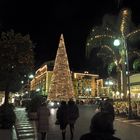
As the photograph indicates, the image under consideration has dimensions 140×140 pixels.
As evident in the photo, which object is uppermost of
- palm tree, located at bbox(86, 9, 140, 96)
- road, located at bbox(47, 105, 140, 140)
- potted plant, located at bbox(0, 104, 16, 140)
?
palm tree, located at bbox(86, 9, 140, 96)

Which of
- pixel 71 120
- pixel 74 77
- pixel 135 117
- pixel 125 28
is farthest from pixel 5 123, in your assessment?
pixel 74 77

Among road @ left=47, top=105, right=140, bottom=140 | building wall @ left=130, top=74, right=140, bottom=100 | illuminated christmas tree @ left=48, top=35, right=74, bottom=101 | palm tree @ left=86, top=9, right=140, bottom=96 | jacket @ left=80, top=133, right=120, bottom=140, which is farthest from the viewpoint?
illuminated christmas tree @ left=48, top=35, right=74, bottom=101

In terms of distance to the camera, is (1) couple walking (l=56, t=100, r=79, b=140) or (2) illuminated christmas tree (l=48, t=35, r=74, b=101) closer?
(1) couple walking (l=56, t=100, r=79, b=140)

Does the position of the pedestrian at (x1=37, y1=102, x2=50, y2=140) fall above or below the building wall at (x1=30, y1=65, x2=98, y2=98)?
below

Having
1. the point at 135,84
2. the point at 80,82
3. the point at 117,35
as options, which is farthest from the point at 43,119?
the point at 80,82

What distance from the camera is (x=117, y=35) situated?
124 feet

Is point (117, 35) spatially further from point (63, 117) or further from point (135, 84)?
point (63, 117)

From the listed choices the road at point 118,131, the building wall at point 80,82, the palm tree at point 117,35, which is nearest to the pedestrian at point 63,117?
the road at point 118,131

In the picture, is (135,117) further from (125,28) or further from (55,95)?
(55,95)

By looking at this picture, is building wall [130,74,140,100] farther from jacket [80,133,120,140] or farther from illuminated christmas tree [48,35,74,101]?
jacket [80,133,120,140]

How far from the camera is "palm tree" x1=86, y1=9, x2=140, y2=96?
37.0 metres

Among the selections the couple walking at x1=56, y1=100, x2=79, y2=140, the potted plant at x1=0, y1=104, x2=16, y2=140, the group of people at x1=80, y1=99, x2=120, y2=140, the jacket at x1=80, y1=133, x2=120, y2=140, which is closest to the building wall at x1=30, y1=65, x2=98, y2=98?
the potted plant at x1=0, y1=104, x2=16, y2=140

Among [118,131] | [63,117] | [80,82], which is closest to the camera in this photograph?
[63,117]

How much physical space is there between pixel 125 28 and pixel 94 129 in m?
33.6
